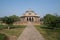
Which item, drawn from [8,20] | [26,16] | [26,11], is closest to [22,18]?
[26,16]

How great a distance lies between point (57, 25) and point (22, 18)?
139 ft

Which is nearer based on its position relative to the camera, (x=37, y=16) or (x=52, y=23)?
(x=52, y=23)

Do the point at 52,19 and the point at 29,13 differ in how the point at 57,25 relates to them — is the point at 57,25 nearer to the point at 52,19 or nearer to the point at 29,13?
the point at 52,19

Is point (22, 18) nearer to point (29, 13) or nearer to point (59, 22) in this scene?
point (29, 13)

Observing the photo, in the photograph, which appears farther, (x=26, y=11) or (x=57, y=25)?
(x=26, y=11)

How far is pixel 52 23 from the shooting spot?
32.2 meters

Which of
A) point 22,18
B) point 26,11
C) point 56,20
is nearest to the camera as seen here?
point 56,20

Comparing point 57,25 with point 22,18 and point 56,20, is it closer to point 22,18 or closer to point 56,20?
point 56,20

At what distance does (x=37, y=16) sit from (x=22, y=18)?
768 centimetres

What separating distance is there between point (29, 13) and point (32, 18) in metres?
2.96

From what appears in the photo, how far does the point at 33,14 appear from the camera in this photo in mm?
74250

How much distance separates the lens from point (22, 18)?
238ft

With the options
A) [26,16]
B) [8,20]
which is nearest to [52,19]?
[8,20]

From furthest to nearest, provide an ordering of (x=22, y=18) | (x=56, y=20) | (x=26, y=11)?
1. (x=26, y=11)
2. (x=22, y=18)
3. (x=56, y=20)
